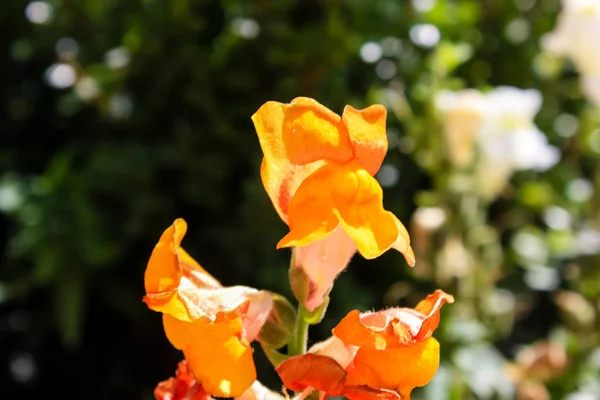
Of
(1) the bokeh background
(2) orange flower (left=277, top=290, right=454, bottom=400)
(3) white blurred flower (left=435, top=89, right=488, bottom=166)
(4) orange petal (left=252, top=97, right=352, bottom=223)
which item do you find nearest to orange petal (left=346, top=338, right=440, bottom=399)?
(2) orange flower (left=277, top=290, right=454, bottom=400)

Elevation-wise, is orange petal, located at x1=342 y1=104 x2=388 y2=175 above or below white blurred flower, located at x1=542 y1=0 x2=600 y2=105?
above

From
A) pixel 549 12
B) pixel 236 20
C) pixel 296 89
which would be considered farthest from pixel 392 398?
pixel 549 12

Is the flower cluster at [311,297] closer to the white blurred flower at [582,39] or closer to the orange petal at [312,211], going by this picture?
the orange petal at [312,211]

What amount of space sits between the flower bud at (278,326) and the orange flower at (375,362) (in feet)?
0.22

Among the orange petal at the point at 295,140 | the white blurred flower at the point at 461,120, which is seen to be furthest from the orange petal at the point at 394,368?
the white blurred flower at the point at 461,120

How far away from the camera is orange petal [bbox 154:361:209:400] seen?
0.43 meters

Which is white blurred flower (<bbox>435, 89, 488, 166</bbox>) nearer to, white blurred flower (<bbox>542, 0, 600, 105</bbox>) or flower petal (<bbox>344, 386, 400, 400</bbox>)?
white blurred flower (<bbox>542, 0, 600, 105</bbox>)

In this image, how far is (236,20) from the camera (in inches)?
52.3

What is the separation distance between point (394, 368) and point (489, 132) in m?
0.90

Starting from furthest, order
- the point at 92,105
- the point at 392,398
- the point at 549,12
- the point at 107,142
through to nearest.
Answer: the point at 549,12 → the point at 92,105 → the point at 107,142 → the point at 392,398

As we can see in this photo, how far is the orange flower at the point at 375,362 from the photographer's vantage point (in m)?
0.39

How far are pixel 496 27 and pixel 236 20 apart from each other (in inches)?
22.8

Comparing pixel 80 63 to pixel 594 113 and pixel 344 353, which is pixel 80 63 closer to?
pixel 594 113

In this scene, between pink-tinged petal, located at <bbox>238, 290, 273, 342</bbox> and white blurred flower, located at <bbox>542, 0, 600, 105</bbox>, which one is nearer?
pink-tinged petal, located at <bbox>238, 290, 273, 342</bbox>
